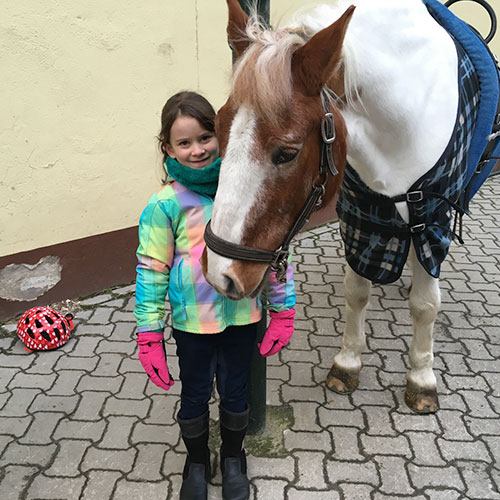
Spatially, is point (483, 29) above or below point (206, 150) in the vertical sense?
below

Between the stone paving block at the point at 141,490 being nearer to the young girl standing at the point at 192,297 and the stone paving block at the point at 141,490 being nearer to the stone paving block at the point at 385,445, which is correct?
the young girl standing at the point at 192,297

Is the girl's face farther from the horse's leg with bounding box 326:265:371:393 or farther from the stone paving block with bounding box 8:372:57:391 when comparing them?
the stone paving block with bounding box 8:372:57:391

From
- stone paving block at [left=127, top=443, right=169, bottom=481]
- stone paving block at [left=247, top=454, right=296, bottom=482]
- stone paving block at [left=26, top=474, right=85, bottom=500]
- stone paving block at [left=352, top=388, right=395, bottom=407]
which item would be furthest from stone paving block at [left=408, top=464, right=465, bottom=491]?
stone paving block at [left=26, top=474, right=85, bottom=500]

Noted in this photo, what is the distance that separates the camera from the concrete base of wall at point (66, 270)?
3.54 metres

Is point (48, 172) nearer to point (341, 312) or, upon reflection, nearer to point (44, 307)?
point (44, 307)

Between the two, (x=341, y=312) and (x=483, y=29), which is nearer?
(x=341, y=312)

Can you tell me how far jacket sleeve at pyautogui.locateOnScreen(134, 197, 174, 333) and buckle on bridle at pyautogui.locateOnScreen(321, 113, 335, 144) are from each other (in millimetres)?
649

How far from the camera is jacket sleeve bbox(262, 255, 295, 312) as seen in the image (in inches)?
79.9

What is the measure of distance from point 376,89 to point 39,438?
2360 millimetres

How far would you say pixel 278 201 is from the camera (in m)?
1.49

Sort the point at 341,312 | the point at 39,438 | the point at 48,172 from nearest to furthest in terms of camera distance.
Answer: the point at 39,438 < the point at 48,172 < the point at 341,312

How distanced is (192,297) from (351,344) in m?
1.44

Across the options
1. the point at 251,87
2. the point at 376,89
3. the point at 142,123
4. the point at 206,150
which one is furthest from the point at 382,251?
the point at 142,123

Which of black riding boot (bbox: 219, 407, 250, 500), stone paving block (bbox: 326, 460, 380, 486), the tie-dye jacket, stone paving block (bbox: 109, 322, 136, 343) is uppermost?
the tie-dye jacket
